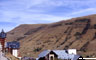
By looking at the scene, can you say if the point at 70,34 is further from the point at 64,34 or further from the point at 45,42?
the point at 45,42

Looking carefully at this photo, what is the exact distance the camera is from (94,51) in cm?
10456

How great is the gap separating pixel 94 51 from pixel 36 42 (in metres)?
49.4

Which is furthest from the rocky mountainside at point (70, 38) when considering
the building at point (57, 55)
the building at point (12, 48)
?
the building at point (57, 55)

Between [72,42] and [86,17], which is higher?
[86,17]

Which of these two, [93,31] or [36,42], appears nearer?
[93,31]

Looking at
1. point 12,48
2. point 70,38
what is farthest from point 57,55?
point 70,38

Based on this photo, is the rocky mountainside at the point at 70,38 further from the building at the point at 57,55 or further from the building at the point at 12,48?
the building at the point at 57,55

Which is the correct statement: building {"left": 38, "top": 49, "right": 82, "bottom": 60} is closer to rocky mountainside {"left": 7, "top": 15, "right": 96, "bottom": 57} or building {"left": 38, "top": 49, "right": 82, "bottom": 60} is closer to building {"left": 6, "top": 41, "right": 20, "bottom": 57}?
building {"left": 6, "top": 41, "right": 20, "bottom": 57}

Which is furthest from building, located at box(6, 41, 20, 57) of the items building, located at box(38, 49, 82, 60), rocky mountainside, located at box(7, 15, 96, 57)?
rocky mountainside, located at box(7, 15, 96, 57)

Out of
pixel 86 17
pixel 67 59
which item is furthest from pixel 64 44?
pixel 67 59

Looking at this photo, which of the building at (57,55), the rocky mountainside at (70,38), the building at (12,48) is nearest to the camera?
the building at (57,55)

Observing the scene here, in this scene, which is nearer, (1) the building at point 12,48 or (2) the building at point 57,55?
(2) the building at point 57,55

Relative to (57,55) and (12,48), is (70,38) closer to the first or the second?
(12,48)

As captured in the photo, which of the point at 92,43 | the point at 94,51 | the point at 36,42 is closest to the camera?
the point at 94,51
